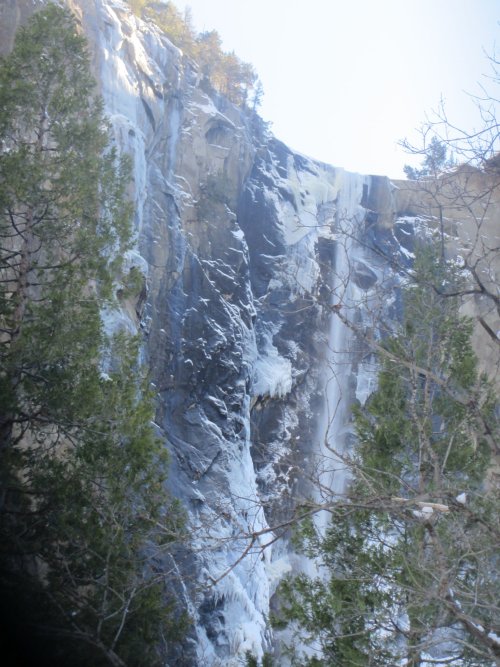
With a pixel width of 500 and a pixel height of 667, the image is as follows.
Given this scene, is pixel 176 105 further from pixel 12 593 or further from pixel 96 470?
pixel 12 593

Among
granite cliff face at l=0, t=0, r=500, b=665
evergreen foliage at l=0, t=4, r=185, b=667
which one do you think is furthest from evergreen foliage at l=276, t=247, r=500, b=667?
granite cliff face at l=0, t=0, r=500, b=665

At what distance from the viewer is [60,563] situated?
6.71 m

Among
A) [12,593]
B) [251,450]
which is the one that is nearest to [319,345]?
[251,450]

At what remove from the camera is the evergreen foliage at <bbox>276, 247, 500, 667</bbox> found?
3.95 m

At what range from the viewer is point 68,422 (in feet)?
24.0

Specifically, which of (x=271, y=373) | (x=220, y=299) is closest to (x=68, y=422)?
(x=220, y=299)

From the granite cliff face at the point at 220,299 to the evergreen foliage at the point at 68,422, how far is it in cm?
517

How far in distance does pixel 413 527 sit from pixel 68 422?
3992mm

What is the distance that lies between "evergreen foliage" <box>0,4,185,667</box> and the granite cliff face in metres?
5.17

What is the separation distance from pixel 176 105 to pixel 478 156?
2151cm

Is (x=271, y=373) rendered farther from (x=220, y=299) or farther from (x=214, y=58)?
(x=214, y=58)

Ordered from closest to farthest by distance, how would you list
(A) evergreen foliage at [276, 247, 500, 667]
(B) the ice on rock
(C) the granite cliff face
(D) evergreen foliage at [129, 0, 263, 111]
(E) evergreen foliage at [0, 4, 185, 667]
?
(A) evergreen foliage at [276, 247, 500, 667], (E) evergreen foliage at [0, 4, 185, 667], (C) the granite cliff face, (B) the ice on rock, (D) evergreen foliage at [129, 0, 263, 111]

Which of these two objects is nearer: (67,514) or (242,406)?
(67,514)

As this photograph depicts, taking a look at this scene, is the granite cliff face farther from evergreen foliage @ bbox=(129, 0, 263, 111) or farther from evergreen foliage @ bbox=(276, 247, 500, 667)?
evergreen foliage @ bbox=(276, 247, 500, 667)
